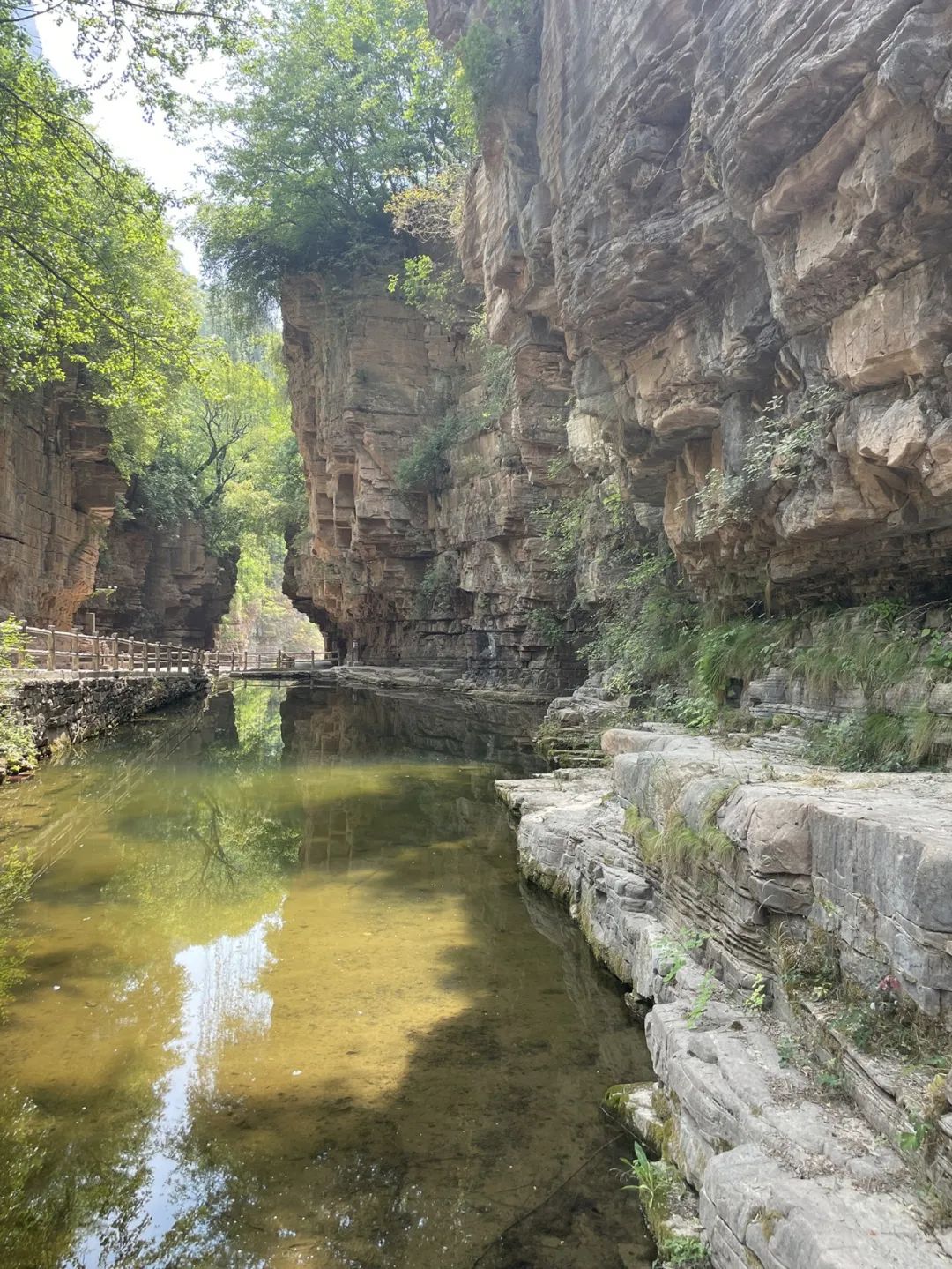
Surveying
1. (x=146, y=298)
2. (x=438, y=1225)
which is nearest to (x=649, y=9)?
(x=438, y=1225)

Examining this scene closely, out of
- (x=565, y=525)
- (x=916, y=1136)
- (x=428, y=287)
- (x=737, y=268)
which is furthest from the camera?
(x=428, y=287)

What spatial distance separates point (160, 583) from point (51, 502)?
1350 centimetres

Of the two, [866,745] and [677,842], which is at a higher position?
[866,745]

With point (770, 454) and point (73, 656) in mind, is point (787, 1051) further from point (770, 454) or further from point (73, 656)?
point (73, 656)

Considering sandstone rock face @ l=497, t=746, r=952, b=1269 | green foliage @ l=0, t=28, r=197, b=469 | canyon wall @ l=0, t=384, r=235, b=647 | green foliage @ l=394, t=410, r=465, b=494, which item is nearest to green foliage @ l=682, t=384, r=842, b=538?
sandstone rock face @ l=497, t=746, r=952, b=1269

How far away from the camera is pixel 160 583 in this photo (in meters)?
36.5

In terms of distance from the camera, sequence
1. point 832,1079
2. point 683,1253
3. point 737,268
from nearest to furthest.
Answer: point 683,1253 < point 832,1079 < point 737,268

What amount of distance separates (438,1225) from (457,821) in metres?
6.75

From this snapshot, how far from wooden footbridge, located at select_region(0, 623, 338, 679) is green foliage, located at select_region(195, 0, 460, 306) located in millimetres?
17187

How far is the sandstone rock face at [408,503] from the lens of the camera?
24172mm

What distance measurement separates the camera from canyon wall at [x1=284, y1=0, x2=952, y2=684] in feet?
19.3

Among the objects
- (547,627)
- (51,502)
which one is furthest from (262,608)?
(547,627)

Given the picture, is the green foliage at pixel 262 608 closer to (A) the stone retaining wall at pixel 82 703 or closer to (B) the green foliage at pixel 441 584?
(B) the green foliage at pixel 441 584

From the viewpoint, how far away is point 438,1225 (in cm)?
320
